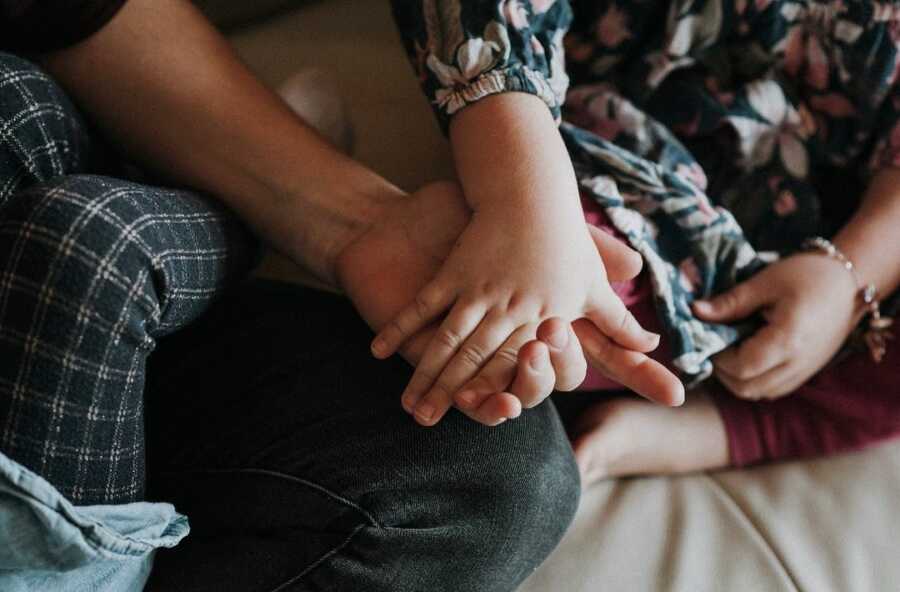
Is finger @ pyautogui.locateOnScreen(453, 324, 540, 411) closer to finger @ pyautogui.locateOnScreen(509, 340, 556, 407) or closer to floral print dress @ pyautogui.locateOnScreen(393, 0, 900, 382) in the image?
finger @ pyautogui.locateOnScreen(509, 340, 556, 407)

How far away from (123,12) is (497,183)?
0.93ft

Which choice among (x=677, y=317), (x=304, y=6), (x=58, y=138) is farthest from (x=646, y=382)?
(x=304, y=6)

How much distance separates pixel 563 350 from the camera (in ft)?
1.59

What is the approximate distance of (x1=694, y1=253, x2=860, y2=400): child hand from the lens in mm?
617

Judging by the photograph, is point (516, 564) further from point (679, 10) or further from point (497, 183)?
point (679, 10)

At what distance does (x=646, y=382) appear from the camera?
511 mm

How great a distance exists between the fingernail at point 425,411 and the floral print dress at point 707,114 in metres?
0.18

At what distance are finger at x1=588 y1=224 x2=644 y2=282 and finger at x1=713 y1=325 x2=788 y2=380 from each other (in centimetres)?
14

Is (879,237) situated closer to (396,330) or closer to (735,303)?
(735,303)

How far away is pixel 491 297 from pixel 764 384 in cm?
28

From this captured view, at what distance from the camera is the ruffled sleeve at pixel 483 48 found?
0.54 m

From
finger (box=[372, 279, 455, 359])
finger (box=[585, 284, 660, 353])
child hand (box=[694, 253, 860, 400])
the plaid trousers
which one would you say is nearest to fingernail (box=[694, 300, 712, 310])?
child hand (box=[694, 253, 860, 400])

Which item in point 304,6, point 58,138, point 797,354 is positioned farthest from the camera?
point 304,6

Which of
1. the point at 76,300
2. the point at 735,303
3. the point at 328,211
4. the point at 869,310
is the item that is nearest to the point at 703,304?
the point at 735,303
